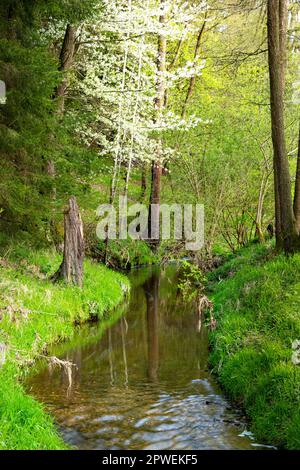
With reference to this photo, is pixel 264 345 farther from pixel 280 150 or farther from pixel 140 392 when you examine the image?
pixel 280 150

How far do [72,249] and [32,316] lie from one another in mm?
2800

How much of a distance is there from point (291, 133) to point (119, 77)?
18.5ft

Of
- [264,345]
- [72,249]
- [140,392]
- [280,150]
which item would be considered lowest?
[140,392]

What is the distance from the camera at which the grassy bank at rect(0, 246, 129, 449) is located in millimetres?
5926

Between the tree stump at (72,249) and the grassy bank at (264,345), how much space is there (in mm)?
3333

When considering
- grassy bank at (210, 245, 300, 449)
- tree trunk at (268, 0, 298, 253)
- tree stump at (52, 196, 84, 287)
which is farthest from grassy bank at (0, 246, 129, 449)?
tree trunk at (268, 0, 298, 253)

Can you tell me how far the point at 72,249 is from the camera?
1273cm

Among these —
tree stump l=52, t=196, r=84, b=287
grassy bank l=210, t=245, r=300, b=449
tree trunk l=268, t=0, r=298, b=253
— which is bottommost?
grassy bank l=210, t=245, r=300, b=449

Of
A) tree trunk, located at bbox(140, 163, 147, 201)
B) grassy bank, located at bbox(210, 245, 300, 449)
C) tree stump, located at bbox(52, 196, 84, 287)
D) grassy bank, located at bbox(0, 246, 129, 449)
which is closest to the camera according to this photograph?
grassy bank, located at bbox(0, 246, 129, 449)

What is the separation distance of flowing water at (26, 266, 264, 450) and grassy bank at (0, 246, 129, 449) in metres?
0.37

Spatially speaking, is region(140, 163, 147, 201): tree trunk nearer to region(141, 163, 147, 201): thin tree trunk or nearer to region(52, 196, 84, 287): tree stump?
region(141, 163, 147, 201): thin tree trunk

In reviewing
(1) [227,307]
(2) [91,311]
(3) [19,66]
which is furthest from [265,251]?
(3) [19,66]

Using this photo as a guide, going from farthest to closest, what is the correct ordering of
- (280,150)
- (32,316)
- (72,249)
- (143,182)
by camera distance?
1. (143,182)
2. (72,249)
3. (280,150)
4. (32,316)

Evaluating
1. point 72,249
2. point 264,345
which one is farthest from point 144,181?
point 264,345
